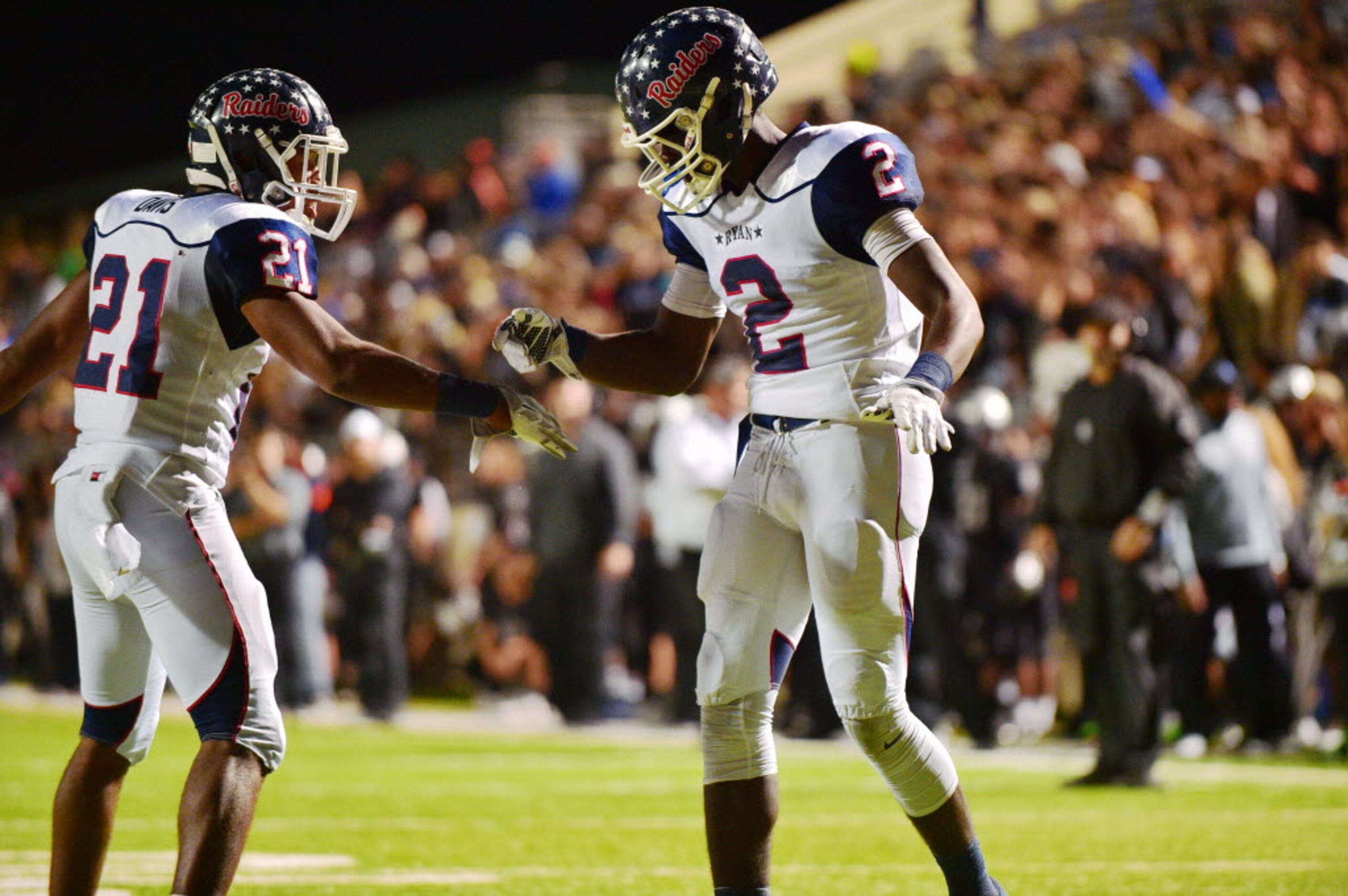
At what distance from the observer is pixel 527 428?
4.00 metres

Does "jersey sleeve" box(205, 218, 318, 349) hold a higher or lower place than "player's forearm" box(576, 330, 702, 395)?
higher

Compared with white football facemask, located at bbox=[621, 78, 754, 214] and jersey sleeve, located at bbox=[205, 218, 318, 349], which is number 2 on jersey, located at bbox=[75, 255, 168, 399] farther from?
white football facemask, located at bbox=[621, 78, 754, 214]

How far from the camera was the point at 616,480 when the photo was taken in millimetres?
10891

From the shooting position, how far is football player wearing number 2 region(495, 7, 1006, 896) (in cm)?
393

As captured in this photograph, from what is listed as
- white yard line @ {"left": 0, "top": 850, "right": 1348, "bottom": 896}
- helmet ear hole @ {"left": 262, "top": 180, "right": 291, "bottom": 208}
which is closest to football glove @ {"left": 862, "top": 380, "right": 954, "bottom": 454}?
helmet ear hole @ {"left": 262, "top": 180, "right": 291, "bottom": 208}

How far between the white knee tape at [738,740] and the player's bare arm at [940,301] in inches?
33.5

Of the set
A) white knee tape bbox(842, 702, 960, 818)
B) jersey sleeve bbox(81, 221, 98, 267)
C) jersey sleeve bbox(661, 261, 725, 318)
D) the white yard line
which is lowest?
the white yard line

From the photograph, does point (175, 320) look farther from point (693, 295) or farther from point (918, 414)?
point (918, 414)

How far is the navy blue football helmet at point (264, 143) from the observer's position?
4027 millimetres

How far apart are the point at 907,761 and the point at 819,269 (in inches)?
42.2

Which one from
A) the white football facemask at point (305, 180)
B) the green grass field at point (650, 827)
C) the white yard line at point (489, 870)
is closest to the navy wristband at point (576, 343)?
the white football facemask at point (305, 180)

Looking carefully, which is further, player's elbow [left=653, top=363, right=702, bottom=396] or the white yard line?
the white yard line

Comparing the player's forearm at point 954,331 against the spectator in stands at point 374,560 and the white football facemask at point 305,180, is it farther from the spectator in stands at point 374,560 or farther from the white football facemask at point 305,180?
the spectator in stands at point 374,560

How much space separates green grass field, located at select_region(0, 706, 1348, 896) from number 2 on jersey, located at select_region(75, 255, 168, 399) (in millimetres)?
1623
